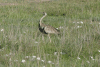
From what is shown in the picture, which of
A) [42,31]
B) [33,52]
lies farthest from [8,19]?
[33,52]

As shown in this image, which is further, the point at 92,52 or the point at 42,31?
the point at 42,31

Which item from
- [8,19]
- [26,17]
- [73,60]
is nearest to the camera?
[73,60]

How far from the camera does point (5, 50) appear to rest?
24.1 feet

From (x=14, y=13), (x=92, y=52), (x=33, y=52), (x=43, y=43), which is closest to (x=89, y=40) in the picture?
(x=92, y=52)

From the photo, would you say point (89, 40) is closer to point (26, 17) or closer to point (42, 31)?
point (42, 31)

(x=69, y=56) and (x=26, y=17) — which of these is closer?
(x=69, y=56)

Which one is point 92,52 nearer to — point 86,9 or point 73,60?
point 73,60

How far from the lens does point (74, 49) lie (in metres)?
7.53

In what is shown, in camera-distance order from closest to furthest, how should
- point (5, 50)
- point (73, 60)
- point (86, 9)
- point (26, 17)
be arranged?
point (73, 60)
point (5, 50)
point (26, 17)
point (86, 9)

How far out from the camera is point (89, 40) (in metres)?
8.38

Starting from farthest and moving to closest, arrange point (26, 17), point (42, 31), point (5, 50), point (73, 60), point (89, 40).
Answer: point (26, 17) < point (42, 31) < point (89, 40) < point (5, 50) < point (73, 60)

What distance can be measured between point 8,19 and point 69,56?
304 inches

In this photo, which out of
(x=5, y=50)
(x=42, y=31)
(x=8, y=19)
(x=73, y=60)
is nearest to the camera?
(x=73, y=60)

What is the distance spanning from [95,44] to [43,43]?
1788mm
